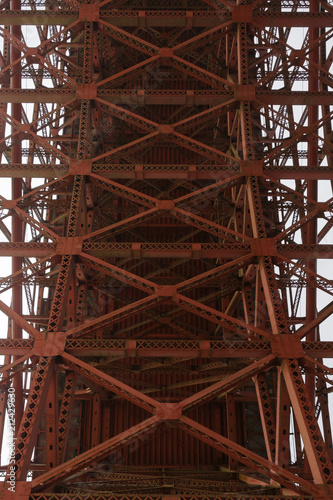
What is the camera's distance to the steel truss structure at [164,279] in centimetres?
1009

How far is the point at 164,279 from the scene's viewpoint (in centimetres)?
1845

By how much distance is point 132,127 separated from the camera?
72.9 feet

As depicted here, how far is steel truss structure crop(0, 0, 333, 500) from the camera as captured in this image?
1009cm

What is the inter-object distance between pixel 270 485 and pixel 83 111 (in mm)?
10123

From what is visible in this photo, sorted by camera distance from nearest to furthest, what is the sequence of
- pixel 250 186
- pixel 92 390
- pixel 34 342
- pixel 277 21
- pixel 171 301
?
pixel 34 342, pixel 171 301, pixel 250 186, pixel 277 21, pixel 92 390

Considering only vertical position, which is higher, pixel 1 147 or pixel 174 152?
pixel 174 152

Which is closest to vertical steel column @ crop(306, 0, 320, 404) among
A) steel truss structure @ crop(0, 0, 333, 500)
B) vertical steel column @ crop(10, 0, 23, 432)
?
steel truss structure @ crop(0, 0, 333, 500)

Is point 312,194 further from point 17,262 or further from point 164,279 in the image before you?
point 17,262

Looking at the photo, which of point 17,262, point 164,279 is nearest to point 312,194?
point 164,279

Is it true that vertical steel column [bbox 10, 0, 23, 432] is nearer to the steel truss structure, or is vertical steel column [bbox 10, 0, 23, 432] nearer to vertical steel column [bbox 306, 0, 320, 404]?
the steel truss structure

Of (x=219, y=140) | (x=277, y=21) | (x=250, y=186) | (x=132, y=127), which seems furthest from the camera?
(x=132, y=127)

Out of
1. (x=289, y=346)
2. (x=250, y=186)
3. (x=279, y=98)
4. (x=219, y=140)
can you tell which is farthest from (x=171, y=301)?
(x=219, y=140)

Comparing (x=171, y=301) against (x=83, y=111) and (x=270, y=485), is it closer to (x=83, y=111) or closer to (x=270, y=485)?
(x=270, y=485)

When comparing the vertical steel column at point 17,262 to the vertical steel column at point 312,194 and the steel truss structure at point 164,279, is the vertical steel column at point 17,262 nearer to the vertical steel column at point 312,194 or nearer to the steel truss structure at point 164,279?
the steel truss structure at point 164,279
